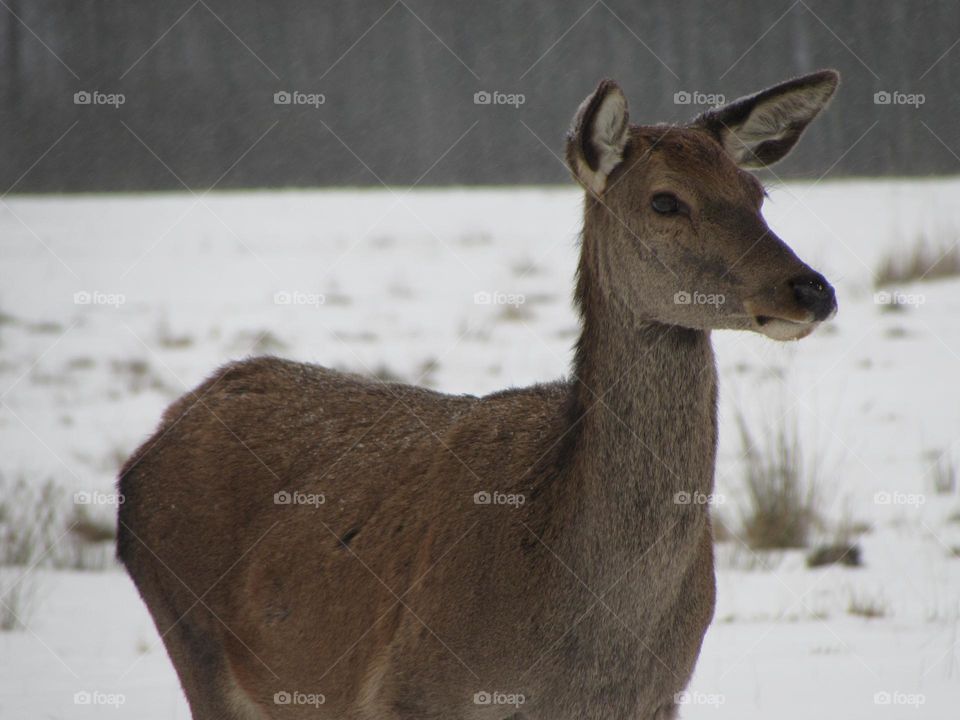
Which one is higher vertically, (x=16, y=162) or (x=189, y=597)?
(x=16, y=162)

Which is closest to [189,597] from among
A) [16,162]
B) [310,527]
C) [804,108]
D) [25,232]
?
[310,527]

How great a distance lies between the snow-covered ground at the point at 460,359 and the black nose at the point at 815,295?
1085 millimetres

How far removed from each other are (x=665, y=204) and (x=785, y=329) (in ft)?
1.96

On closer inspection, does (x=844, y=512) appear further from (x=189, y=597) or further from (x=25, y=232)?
(x=25, y=232)

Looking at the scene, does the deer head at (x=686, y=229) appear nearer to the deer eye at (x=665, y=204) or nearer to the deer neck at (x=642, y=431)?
the deer eye at (x=665, y=204)

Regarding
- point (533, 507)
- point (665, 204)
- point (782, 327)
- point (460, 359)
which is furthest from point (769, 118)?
point (460, 359)

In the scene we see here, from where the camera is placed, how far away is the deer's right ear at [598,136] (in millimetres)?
4043

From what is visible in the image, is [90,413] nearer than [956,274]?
Yes

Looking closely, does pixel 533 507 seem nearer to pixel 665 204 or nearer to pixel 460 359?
pixel 665 204

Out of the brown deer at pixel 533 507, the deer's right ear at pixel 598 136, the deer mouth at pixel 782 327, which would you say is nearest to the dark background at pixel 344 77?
the brown deer at pixel 533 507

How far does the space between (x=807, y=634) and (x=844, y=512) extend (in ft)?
4.79

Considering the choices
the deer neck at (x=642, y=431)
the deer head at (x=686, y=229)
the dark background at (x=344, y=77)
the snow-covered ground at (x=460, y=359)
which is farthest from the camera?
the dark background at (x=344, y=77)

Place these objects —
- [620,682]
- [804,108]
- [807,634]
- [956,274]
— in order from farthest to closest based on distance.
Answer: [956,274]
[807,634]
[804,108]
[620,682]

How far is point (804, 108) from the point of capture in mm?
4621
